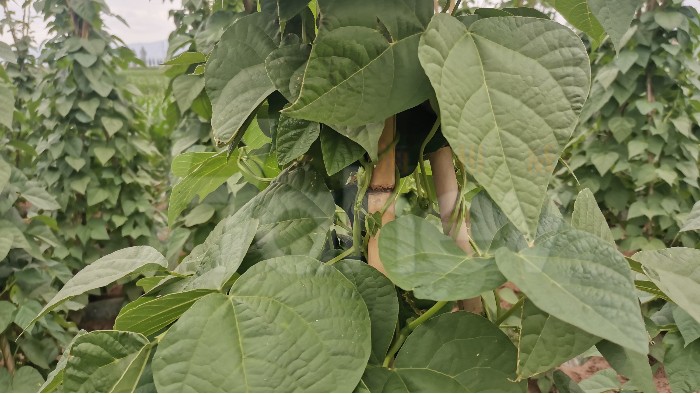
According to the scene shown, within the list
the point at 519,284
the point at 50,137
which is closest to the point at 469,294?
the point at 519,284

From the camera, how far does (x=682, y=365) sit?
73cm

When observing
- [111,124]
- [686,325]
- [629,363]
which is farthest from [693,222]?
[111,124]

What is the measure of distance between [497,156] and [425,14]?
14cm

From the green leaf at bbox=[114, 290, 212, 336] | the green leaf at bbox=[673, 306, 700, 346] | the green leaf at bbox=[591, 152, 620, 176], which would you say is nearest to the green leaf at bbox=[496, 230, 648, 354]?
the green leaf at bbox=[114, 290, 212, 336]

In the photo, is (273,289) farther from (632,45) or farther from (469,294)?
(632,45)

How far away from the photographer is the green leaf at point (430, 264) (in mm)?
403

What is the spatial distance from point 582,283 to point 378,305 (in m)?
0.17

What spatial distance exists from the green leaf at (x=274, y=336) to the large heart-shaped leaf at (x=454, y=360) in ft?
0.19

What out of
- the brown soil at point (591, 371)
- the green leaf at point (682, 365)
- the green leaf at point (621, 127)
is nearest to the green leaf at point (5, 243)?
the green leaf at point (682, 365)

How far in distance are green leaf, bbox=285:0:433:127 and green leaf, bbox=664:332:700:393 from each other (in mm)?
535

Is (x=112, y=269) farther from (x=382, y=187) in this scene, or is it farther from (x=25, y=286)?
(x=25, y=286)

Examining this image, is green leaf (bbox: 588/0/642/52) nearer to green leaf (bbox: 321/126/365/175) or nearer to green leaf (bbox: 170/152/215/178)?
green leaf (bbox: 321/126/365/175)

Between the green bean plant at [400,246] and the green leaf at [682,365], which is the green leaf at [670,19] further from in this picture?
the green bean plant at [400,246]

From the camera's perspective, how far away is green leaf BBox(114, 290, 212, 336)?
44 centimetres
